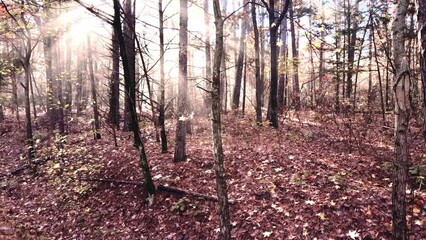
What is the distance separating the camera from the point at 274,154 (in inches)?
335

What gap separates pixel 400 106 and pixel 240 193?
3.91 m

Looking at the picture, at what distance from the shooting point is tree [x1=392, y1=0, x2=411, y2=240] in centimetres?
366

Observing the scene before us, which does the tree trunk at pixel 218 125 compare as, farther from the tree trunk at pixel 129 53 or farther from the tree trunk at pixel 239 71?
the tree trunk at pixel 239 71

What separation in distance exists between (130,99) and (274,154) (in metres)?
4.36

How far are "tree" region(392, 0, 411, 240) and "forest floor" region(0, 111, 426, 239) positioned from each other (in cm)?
31

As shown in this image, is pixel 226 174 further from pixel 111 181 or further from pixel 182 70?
pixel 111 181

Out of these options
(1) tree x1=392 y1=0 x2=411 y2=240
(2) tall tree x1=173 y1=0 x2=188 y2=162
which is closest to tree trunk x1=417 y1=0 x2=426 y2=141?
(1) tree x1=392 y1=0 x2=411 y2=240

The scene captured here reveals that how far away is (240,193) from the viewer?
6.66 metres

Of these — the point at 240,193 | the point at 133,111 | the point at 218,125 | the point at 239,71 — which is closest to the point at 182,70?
the point at 133,111

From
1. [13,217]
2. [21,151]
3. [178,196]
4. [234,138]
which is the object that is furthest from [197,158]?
[21,151]

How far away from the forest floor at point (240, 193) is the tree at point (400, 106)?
312 millimetres

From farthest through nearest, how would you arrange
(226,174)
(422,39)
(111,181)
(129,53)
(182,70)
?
(129,53) < (111,181) < (182,70) < (226,174) < (422,39)

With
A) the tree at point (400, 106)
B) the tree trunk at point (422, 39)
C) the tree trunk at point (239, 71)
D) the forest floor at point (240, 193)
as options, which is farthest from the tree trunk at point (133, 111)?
the tree trunk at point (239, 71)

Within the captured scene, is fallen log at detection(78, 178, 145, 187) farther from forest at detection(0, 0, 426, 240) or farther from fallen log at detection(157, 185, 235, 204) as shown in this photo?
fallen log at detection(157, 185, 235, 204)
